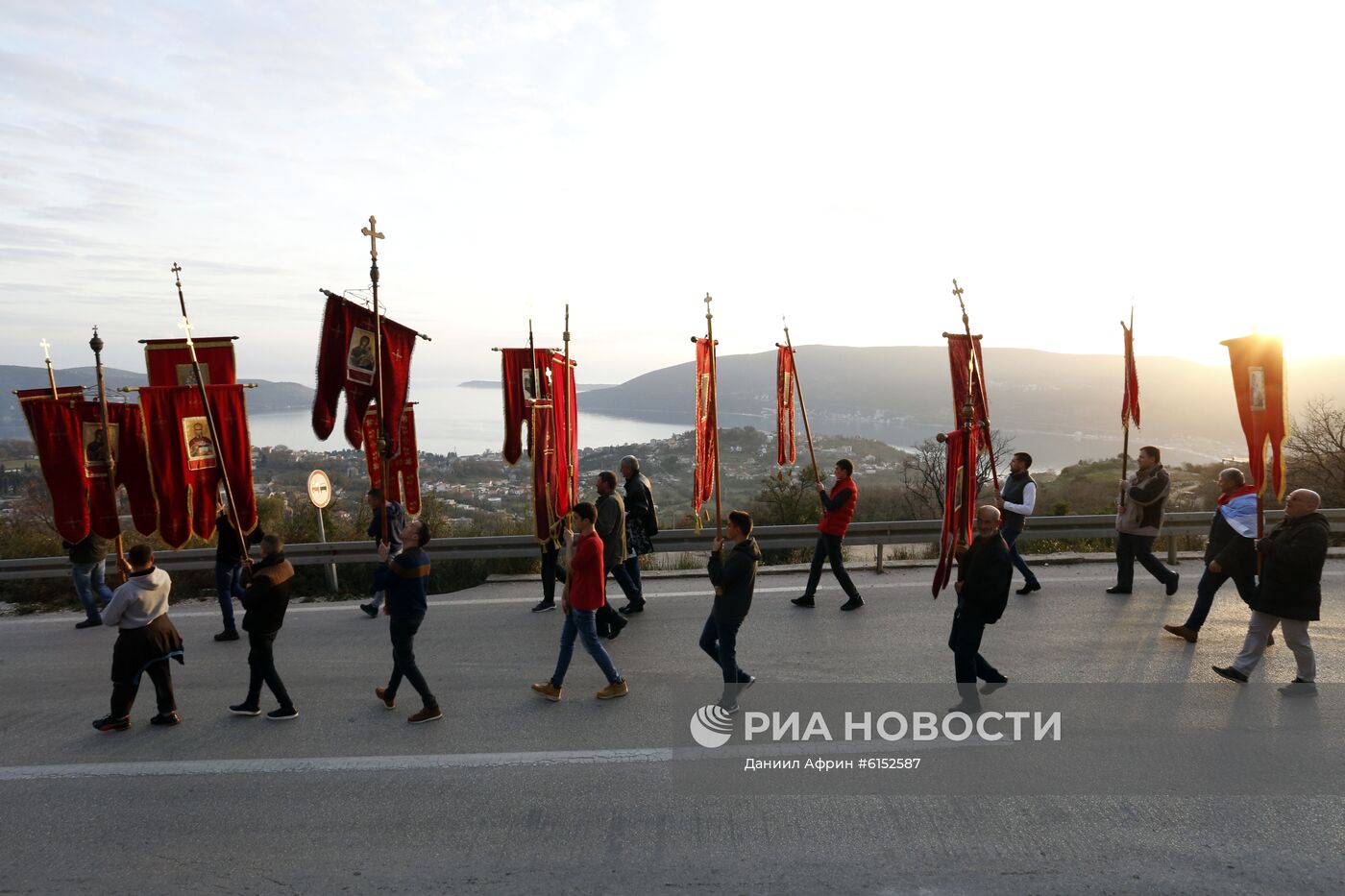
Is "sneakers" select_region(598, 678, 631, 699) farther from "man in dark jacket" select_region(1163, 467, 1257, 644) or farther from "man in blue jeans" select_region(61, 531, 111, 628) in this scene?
"man in blue jeans" select_region(61, 531, 111, 628)

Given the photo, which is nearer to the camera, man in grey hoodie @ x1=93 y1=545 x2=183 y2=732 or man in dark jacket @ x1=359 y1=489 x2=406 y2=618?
man in grey hoodie @ x1=93 y1=545 x2=183 y2=732

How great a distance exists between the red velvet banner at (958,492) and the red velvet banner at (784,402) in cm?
356

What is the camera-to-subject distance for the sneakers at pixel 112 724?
261 inches

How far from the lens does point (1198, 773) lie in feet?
18.0

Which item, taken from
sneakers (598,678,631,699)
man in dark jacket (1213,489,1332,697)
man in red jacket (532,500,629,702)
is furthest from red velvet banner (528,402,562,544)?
man in dark jacket (1213,489,1332,697)

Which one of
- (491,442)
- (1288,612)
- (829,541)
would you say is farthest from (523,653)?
(491,442)

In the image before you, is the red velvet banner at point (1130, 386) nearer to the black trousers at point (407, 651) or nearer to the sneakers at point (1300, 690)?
the sneakers at point (1300, 690)

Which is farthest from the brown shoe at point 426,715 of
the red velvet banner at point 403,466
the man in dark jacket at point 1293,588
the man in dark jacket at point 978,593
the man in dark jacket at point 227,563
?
the man in dark jacket at point 1293,588

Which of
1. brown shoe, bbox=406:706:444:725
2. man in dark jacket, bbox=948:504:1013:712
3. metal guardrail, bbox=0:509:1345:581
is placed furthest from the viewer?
metal guardrail, bbox=0:509:1345:581

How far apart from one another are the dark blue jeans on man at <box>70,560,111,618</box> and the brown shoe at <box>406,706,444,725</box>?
5388 mm

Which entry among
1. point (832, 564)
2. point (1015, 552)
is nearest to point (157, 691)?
point (832, 564)

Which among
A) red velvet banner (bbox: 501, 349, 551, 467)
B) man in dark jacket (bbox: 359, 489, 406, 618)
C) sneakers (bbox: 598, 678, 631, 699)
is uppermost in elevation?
red velvet banner (bbox: 501, 349, 551, 467)

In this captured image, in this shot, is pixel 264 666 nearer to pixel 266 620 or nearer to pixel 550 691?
pixel 266 620

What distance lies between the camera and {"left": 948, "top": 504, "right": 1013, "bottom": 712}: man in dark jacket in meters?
6.38
